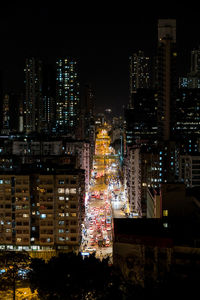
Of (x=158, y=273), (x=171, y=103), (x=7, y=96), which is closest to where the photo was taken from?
(x=158, y=273)

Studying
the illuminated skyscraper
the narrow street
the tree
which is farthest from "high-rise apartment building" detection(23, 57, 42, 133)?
the tree

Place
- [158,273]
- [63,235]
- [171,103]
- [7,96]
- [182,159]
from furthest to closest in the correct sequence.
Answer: [7,96], [171,103], [182,159], [63,235], [158,273]

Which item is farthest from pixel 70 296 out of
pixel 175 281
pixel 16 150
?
pixel 16 150

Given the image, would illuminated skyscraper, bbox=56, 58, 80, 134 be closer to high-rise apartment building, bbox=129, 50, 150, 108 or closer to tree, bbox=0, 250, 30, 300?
high-rise apartment building, bbox=129, 50, 150, 108

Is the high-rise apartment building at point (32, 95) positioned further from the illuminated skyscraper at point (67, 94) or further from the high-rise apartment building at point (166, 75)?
the high-rise apartment building at point (166, 75)

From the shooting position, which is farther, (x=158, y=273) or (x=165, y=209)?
(x=165, y=209)

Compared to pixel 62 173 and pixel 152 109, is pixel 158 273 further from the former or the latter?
pixel 152 109

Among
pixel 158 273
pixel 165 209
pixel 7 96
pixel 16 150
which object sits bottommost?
pixel 158 273
